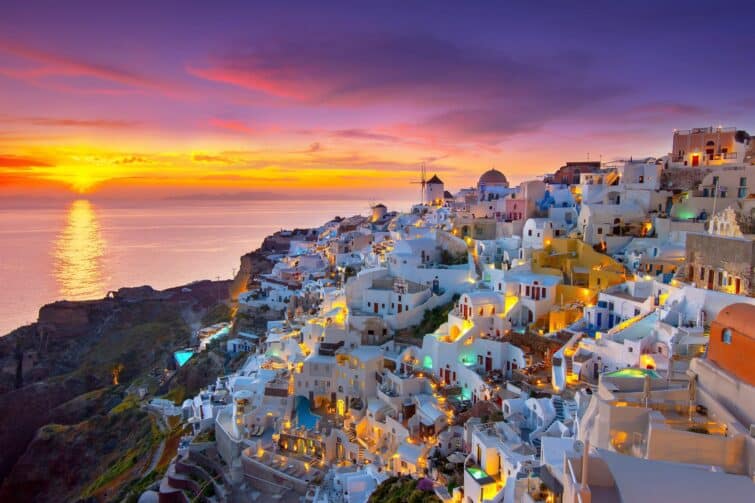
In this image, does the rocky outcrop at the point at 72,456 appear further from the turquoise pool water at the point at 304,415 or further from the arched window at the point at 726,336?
the arched window at the point at 726,336

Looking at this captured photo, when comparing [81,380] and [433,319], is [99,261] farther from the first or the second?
[433,319]

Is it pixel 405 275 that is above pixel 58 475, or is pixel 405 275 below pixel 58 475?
above

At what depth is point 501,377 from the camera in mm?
21359

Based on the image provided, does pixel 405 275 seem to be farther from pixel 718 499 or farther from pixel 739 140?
pixel 718 499

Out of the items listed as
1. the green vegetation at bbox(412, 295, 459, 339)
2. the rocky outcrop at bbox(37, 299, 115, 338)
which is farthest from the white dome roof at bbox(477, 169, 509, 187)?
the rocky outcrop at bbox(37, 299, 115, 338)

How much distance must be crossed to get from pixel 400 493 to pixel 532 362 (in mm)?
7799

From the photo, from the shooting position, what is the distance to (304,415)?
80.6 feet

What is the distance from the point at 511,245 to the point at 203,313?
45.3 meters

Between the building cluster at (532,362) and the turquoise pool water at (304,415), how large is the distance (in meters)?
0.10

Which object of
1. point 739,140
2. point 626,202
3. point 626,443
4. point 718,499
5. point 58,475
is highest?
point 739,140

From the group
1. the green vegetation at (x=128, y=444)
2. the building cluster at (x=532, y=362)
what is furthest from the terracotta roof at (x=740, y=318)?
the green vegetation at (x=128, y=444)

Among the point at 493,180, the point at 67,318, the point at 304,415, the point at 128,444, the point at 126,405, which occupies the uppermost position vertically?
the point at 493,180

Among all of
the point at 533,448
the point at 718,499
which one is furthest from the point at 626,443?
the point at 533,448

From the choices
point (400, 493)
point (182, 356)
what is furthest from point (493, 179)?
point (400, 493)
